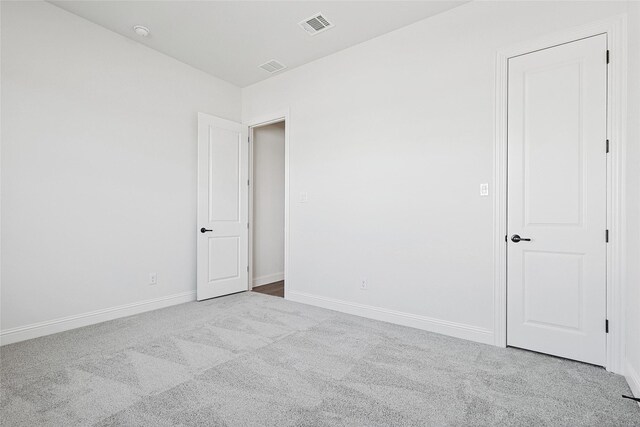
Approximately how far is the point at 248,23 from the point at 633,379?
401 centimetres

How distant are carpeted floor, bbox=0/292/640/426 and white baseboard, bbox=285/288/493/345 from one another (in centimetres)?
11

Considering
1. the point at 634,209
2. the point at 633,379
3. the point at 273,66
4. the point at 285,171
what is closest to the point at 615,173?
the point at 634,209

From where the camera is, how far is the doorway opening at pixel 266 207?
4785 millimetres

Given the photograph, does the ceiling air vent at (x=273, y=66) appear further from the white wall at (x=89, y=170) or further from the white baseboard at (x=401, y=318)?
the white baseboard at (x=401, y=318)

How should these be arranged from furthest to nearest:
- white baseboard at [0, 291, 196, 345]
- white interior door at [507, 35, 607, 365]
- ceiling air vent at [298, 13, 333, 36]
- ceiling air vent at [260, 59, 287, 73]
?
ceiling air vent at [260, 59, 287, 73]
ceiling air vent at [298, 13, 333, 36]
white baseboard at [0, 291, 196, 345]
white interior door at [507, 35, 607, 365]

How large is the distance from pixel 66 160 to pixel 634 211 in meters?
4.41

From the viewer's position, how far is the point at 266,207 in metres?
5.11

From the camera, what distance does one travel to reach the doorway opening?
479 centimetres

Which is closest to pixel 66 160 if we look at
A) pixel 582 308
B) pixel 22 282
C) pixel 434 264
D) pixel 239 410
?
pixel 22 282

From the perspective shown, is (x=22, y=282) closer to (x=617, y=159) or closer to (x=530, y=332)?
(x=530, y=332)

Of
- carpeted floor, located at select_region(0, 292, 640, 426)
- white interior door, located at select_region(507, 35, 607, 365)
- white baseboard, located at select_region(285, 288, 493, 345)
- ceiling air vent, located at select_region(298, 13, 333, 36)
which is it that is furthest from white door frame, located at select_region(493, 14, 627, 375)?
ceiling air vent, located at select_region(298, 13, 333, 36)

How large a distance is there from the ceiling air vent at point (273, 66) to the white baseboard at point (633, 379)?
13.6 ft

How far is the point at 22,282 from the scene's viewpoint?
2.70 m

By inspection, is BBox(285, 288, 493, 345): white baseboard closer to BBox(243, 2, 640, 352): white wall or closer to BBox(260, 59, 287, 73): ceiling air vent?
BBox(243, 2, 640, 352): white wall
